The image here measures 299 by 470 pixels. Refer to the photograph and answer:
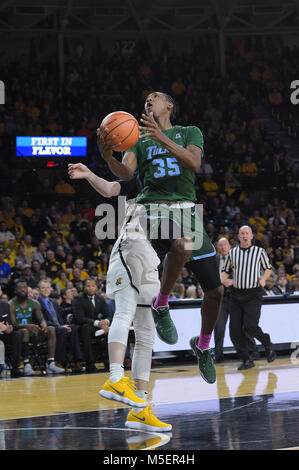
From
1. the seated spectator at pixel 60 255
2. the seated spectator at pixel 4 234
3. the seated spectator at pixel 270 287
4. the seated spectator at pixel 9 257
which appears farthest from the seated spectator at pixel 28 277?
the seated spectator at pixel 270 287

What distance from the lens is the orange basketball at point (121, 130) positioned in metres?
5.13

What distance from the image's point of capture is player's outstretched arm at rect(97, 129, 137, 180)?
512 centimetres

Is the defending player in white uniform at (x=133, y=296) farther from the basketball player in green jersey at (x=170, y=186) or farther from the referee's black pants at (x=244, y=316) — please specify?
the referee's black pants at (x=244, y=316)

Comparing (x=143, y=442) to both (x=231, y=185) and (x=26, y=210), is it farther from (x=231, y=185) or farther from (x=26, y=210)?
(x=231, y=185)

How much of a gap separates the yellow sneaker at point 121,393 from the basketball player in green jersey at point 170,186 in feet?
2.61

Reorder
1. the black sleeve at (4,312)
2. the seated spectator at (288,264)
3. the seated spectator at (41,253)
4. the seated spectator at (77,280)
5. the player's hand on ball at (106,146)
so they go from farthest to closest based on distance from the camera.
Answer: the seated spectator at (288,264) → the seated spectator at (41,253) → the seated spectator at (77,280) → the black sleeve at (4,312) → the player's hand on ball at (106,146)

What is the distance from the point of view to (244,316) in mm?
11016

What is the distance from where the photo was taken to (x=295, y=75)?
80.8 feet

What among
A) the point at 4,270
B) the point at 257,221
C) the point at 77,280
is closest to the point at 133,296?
the point at 77,280

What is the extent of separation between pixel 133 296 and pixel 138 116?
653 inches

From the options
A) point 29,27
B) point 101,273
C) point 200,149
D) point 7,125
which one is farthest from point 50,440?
point 29,27

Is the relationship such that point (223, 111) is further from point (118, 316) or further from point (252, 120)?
point (118, 316)

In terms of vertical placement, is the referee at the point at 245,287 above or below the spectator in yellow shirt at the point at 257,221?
below

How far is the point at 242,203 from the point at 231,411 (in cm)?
1417
